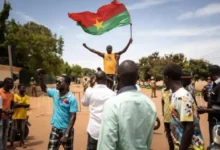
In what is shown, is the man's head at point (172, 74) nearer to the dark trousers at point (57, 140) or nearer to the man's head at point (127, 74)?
the man's head at point (127, 74)

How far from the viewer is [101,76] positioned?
14.9ft

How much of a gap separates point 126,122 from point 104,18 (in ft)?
20.3

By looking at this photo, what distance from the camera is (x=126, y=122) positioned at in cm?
202

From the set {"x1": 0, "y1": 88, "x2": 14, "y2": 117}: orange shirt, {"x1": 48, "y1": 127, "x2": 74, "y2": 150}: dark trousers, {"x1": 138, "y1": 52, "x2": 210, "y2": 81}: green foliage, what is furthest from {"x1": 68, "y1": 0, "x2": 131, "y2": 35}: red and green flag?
{"x1": 138, "y1": 52, "x2": 210, "y2": 81}: green foliage

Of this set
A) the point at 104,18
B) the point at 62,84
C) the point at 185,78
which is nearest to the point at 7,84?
the point at 62,84

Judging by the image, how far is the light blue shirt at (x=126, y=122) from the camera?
6.46ft

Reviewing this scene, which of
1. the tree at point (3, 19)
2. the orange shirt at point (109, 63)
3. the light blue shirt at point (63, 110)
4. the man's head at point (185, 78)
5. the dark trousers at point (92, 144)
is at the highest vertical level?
the tree at point (3, 19)

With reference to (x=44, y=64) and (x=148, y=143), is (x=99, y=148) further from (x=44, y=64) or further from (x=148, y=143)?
(x=44, y=64)

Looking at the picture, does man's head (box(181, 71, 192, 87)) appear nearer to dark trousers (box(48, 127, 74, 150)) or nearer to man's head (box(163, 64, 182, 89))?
man's head (box(163, 64, 182, 89))

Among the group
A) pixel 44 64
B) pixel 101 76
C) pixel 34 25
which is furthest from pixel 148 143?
pixel 34 25

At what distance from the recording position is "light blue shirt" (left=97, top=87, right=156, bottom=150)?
1970 mm

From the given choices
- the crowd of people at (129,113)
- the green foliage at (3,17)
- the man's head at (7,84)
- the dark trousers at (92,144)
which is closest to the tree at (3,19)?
the green foliage at (3,17)

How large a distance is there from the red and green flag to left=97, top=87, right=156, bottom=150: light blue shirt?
5.63m

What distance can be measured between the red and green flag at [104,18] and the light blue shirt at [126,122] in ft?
18.5
